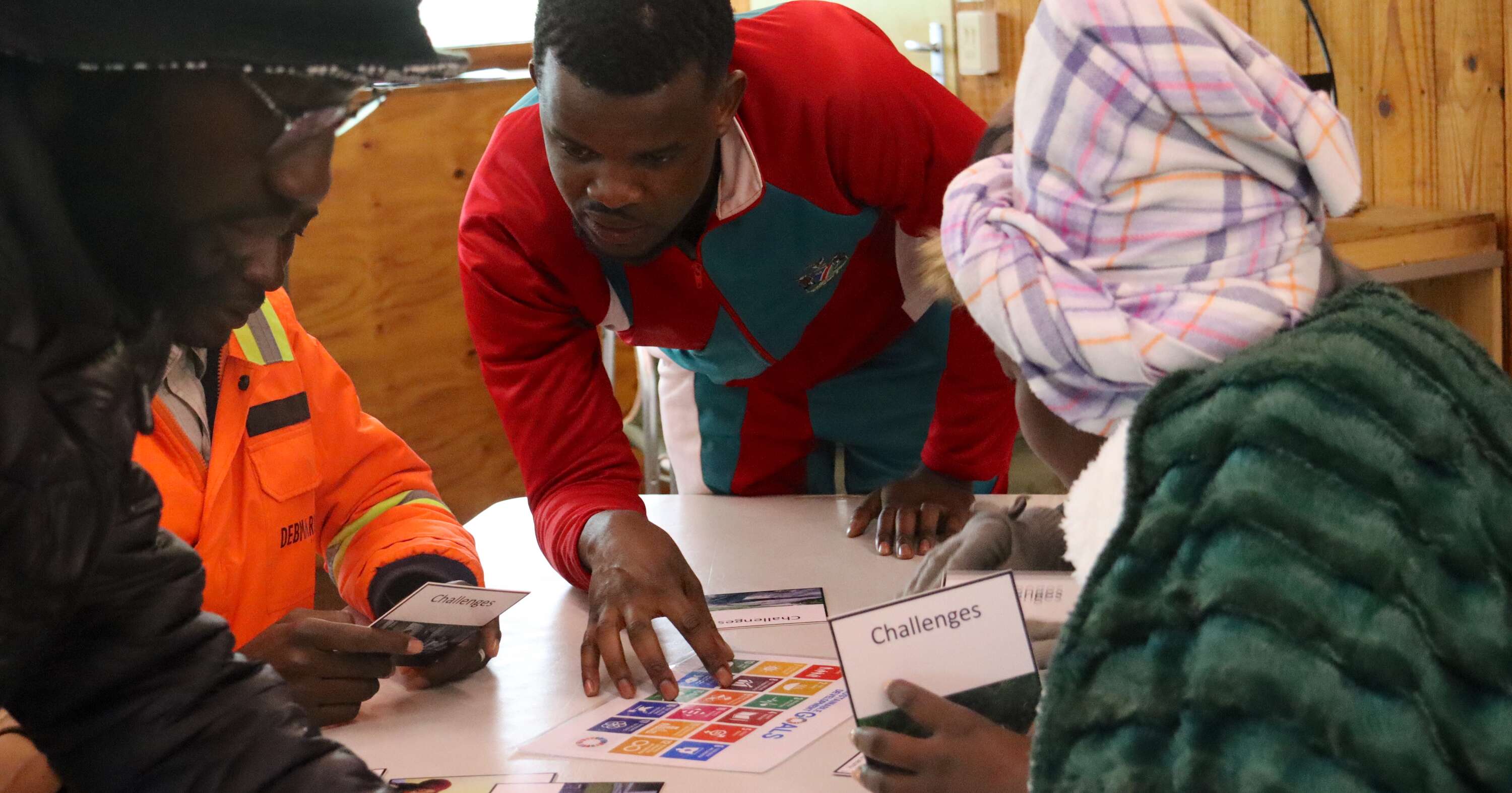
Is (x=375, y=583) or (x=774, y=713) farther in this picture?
(x=375, y=583)

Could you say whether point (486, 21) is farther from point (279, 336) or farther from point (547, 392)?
point (279, 336)

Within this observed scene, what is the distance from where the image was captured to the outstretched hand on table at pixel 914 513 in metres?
1.75

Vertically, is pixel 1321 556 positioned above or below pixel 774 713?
above

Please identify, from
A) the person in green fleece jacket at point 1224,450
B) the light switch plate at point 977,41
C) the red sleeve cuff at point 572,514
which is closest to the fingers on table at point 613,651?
the red sleeve cuff at point 572,514

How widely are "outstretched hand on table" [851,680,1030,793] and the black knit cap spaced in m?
0.66

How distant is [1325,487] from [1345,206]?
0.26m

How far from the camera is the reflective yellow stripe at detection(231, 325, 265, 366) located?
1427 mm

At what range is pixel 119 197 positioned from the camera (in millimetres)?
488

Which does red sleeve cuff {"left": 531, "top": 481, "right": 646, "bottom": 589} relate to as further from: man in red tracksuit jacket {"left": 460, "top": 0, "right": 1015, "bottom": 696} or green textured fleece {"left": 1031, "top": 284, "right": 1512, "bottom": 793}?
green textured fleece {"left": 1031, "top": 284, "right": 1512, "bottom": 793}

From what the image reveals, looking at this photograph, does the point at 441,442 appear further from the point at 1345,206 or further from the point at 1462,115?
the point at 1345,206

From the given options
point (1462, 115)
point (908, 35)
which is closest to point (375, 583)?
point (1462, 115)

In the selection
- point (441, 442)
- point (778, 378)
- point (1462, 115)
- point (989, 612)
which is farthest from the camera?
point (441, 442)

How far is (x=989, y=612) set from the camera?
1.02 metres

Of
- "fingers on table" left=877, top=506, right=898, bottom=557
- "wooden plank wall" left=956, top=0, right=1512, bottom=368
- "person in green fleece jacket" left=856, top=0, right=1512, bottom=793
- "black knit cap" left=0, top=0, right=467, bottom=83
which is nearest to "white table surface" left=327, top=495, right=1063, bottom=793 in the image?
"fingers on table" left=877, top=506, right=898, bottom=557
